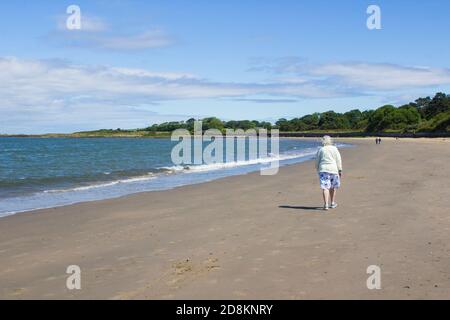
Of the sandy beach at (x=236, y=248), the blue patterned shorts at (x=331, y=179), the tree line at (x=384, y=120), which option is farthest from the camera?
the tree line at (x=384, y=120)

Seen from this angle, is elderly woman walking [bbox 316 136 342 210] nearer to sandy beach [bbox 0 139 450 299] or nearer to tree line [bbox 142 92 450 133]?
sandy beach [bbox 0 139 450 299]

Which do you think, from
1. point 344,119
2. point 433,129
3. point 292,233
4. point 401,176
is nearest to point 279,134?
point 344,119

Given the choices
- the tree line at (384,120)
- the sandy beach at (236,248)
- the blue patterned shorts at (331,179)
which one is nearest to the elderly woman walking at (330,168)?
the blue patterned shorts at (331,179)

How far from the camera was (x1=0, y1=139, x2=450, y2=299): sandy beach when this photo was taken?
579cm

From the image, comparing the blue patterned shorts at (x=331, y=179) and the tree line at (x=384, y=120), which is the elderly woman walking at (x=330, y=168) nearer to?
the blue patterned shorts at (x=331, y=179)

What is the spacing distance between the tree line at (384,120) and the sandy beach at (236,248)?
9009 cm

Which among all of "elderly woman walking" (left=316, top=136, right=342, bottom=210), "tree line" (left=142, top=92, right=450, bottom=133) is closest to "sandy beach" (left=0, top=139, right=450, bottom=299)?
"elderly woman walking" (left=316, top=136, right=342, bottom=210)

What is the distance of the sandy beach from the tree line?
3547 inches

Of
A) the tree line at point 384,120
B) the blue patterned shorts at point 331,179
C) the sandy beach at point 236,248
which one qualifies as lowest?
the sandy beach at point 236,248

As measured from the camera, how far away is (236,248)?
306 inches

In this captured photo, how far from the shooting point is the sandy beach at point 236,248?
5785mm

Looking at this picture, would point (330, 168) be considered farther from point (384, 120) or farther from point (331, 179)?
point (384, 120)

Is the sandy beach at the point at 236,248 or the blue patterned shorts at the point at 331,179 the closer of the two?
the sandy beach at the point at 236,248
